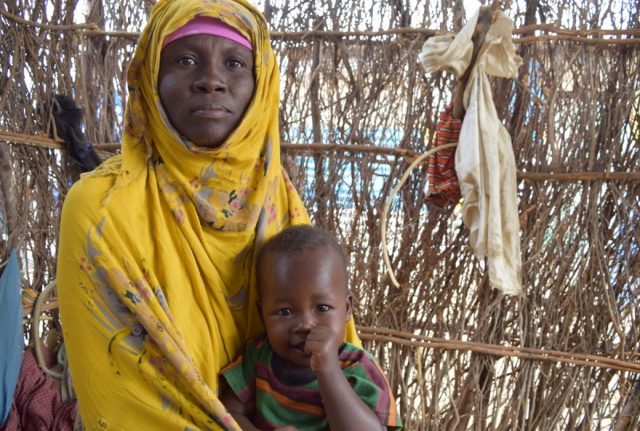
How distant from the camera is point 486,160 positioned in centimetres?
279

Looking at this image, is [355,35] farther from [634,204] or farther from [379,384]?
[379,384]

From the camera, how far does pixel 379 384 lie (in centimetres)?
152

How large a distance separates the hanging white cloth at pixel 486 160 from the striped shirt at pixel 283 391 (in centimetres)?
143

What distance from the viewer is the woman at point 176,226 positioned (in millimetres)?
1325

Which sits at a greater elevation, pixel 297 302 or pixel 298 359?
pixel 297 302

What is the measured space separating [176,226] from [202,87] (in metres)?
0.34

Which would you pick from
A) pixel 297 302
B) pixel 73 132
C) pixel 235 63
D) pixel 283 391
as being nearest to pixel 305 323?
pixel 297 302

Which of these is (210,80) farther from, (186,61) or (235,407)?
(235,407)

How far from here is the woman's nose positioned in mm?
1418

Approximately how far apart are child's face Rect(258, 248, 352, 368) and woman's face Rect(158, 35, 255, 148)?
0.35m

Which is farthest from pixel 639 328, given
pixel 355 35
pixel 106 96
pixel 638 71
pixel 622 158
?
pixel 106 96

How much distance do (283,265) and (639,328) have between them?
9.07 ft

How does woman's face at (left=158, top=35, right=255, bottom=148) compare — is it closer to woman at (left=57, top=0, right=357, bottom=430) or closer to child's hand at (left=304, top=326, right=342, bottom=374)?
woman at (left=57, top=0, right=357, bottom=430)

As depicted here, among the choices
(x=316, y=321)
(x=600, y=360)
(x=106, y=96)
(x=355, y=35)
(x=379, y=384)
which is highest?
(x=355, y=35)
